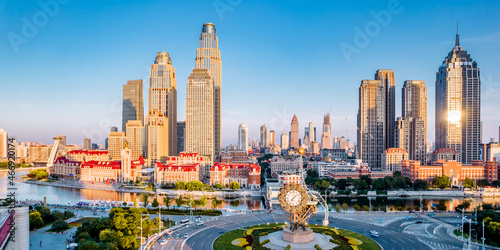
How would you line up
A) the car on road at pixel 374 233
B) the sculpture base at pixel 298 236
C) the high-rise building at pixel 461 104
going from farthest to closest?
the high-rise building at pixel 461 104 → the car on road at pixel 374 233 → the sculpture base at pixel 298 236

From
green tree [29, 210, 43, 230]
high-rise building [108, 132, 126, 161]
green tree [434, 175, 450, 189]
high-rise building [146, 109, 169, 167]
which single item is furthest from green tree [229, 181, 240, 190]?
high-rise building [108, 132, 126, 161]

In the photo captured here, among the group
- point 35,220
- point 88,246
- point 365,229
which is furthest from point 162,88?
point 88,246

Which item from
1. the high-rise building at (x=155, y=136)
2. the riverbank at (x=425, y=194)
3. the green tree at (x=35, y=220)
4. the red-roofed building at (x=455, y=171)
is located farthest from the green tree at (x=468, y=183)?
the high-rise building at (x=155, y=136)

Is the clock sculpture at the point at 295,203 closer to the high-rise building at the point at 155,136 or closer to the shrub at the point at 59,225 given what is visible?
the shrub at the point at 59,225

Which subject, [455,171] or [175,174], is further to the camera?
[455,171]

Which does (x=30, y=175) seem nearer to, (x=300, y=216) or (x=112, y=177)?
(x=112, y=177)

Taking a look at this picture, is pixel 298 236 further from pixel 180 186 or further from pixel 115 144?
pixel 115 144

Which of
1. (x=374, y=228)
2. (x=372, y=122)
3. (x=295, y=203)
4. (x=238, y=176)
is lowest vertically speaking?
(x=238, y=176)

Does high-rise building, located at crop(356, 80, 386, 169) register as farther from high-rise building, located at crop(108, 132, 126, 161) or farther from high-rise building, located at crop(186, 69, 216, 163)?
high-rise building, located at crop(108, 132, 126, 161)
